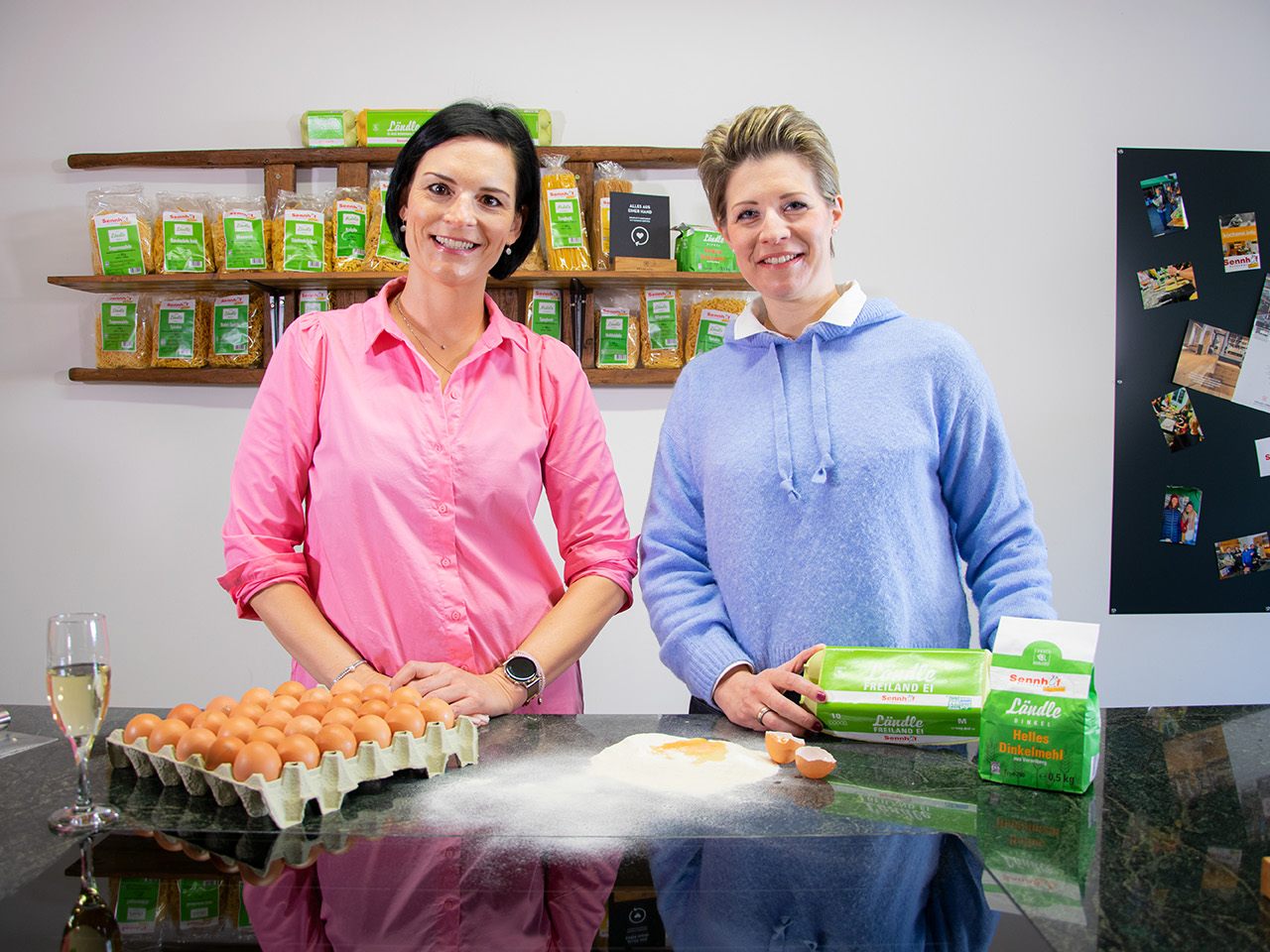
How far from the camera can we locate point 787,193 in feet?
5.10

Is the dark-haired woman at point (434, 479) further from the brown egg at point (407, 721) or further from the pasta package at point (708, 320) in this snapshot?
the pasta package at point (708, 320)

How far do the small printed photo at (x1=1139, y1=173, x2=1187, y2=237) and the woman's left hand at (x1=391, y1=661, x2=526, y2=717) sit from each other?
269 cm

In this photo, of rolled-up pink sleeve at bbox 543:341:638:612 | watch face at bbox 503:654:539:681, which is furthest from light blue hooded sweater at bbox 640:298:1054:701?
watch face at bbox 503:654:539:681

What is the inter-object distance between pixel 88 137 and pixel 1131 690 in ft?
12.2

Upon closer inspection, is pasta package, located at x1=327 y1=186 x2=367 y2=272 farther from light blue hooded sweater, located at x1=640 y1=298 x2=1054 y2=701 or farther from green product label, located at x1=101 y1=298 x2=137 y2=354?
light blue hooded sweater, located at x1=640 y1=298 x2=1054 y2=701

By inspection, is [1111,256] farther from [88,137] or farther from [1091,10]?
[88,137]

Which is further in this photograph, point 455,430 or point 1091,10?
point 1091,10

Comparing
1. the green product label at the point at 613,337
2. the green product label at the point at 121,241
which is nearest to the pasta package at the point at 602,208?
the green product label at the point at 613,337

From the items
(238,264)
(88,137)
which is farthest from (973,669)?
(88,137)

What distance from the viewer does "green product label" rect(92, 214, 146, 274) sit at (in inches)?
116

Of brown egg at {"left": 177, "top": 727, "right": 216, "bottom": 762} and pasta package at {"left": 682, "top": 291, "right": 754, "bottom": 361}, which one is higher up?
pasta package at {"left": 682, "top": 291, "right": 754, "bottom": 361}

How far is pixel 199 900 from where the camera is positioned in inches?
34.8

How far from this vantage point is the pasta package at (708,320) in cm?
304

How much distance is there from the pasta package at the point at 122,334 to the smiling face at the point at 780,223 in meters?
2.24
